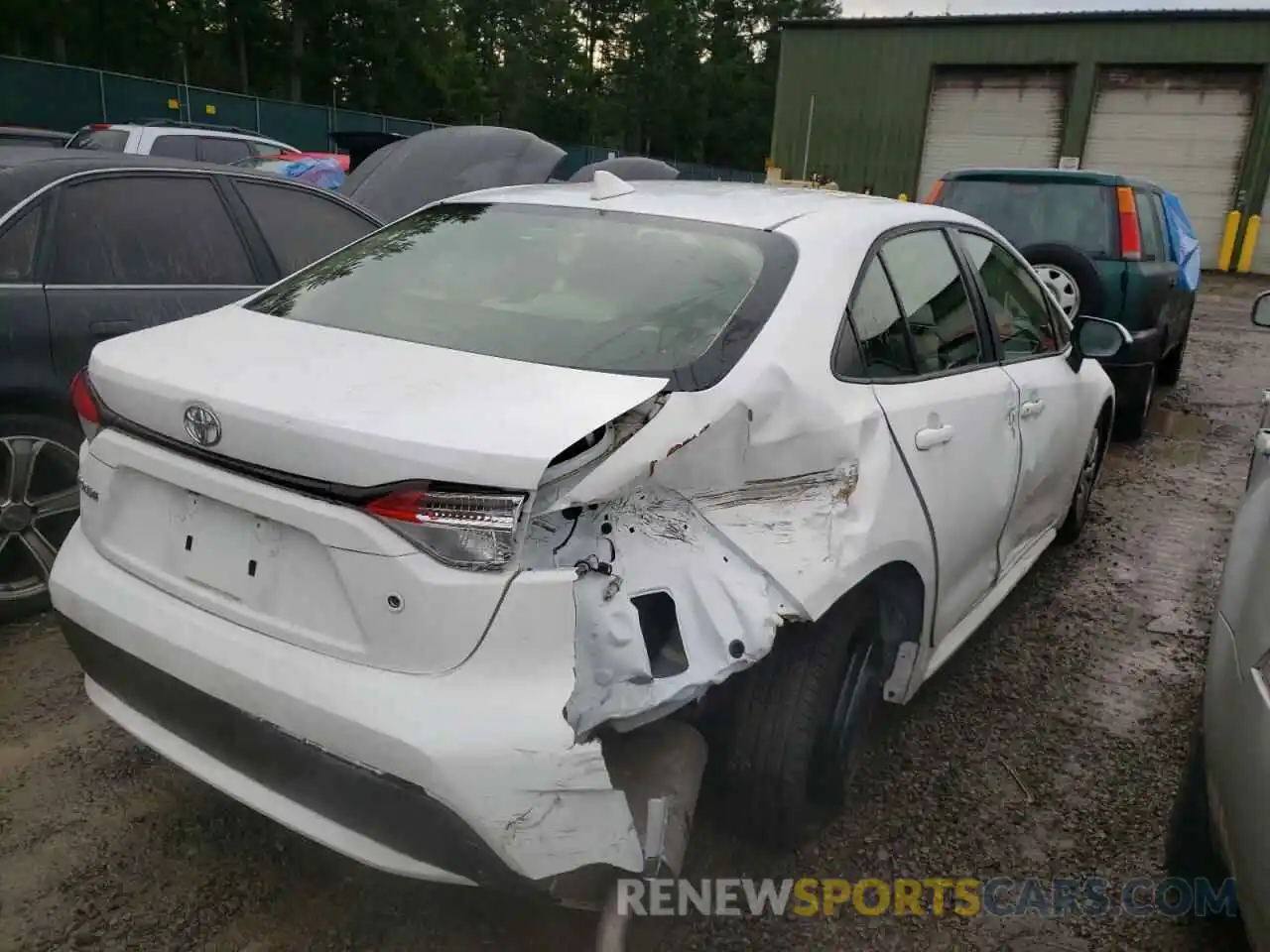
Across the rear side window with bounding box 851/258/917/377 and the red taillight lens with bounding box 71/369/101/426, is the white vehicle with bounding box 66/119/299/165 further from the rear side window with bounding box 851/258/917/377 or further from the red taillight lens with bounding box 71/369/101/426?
the rear side window with bounding box 851/258/917/377

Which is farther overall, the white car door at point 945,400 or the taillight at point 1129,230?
the taillight at point 1129,230

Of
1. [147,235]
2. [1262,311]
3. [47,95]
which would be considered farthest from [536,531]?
[47,95]

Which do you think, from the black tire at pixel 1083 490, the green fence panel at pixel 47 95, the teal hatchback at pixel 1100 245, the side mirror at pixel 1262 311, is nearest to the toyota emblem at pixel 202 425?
the black tire at pixel 1083 490

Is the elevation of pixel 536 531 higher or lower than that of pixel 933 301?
lower

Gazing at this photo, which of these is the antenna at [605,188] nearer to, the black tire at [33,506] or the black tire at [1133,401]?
the black tire at [33,506]

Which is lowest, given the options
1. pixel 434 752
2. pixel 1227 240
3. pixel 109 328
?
pixel 1227 240

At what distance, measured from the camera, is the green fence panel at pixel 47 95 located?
18625 millimetres

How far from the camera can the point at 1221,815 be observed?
76.2 inches

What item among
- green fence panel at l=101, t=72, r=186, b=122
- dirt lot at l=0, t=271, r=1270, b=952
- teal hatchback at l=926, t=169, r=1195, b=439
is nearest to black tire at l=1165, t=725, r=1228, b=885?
dirt lot at l=0, t=271, r=1270, b=952

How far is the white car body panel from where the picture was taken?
5.64 ft

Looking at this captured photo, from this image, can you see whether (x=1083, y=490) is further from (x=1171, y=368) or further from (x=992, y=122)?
(x=992, y=122)

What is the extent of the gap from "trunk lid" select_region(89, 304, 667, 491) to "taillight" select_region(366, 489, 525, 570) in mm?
32

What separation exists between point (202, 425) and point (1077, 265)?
5704 mm

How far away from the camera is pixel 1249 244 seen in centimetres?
2158
